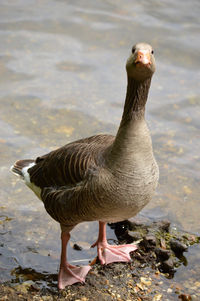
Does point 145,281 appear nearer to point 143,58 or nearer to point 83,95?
point 143,58

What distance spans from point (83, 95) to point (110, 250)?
13.4 ft

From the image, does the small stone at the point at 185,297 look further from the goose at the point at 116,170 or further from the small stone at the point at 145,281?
the goose at the point at 116,170

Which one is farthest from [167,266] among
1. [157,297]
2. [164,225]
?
[164,225]

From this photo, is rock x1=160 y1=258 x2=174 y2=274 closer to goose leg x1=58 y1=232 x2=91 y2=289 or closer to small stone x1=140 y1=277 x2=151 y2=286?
small stone x1=140 y1=277 x2=151 y2=286

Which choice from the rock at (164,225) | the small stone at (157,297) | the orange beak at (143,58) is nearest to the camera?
the orange beak at (143,58)

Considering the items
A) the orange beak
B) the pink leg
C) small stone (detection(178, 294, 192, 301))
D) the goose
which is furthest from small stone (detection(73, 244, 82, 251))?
the orange beak

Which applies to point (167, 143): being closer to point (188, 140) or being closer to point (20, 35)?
point (188, 140)

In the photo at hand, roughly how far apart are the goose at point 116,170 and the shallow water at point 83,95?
102cm

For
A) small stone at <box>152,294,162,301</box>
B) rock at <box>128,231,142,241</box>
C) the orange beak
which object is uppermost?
the orange beak

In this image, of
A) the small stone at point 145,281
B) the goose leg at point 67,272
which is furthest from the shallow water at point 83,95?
the small stone at point 145,281

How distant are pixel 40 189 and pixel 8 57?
16.6ft

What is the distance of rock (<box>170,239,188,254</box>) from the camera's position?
5078 millimetres

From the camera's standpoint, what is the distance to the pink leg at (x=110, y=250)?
15.9 ft

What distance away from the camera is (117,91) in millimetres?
8578
